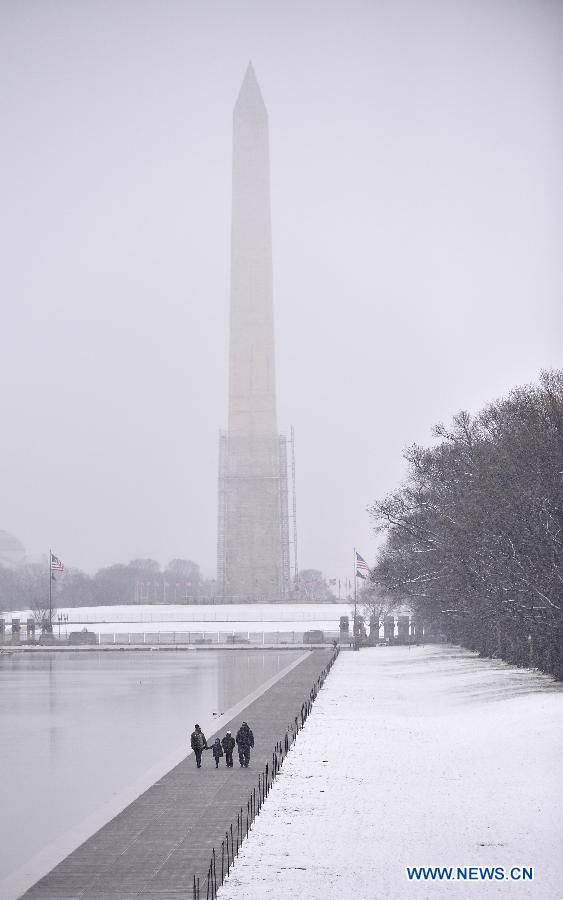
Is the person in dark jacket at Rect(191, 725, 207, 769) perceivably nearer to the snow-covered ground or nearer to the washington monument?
the snow-covered ground

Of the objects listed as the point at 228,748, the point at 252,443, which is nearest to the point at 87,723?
the point at 228,748

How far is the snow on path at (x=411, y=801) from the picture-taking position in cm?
1606

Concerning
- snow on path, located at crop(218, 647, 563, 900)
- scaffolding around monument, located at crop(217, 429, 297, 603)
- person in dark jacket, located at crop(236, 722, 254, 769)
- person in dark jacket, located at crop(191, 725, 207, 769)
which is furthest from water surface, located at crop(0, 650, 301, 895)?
scaffolding around monument, located at crop(217, 429, 297, 603)

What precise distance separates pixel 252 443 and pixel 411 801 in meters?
88.2

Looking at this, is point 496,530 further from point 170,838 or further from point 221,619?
point 221,619

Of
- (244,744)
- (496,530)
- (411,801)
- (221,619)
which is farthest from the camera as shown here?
(221,619)

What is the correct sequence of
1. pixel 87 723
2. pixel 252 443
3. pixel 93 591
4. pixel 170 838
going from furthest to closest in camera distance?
pixel 93 591 < pixel 252 443 < pixel 87 723 < pixel 170 838

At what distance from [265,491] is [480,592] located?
2492 inches

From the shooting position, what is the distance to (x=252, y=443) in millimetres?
109312

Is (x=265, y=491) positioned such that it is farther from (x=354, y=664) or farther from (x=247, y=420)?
(x=354, y=664)

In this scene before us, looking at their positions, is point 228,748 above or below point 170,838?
above

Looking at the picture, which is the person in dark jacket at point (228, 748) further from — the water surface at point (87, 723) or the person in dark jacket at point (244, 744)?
the water surface at point (87, 723)

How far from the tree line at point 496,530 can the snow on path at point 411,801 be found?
4146 mm

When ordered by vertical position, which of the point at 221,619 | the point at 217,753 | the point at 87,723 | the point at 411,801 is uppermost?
the point at 221,619
